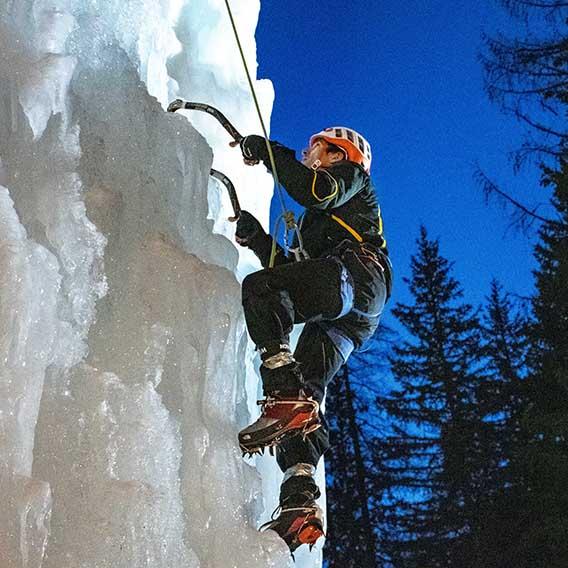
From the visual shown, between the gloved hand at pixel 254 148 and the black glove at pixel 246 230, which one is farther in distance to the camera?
the black glove at pixel 246 230

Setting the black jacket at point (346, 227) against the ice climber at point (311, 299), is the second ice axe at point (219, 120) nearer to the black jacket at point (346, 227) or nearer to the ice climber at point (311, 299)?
the ice climber at point (311, 299)

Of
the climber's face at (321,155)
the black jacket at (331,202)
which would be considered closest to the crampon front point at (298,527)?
the black jacket at (331,202)

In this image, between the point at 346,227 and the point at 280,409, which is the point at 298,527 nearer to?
the point at 280,409

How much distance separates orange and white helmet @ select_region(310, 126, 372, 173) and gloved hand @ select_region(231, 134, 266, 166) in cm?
46

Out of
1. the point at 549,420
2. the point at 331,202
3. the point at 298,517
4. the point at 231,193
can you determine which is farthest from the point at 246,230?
the point at 549,420

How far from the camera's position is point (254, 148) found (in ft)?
10.8

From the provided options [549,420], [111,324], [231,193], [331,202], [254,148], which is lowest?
[111,324]

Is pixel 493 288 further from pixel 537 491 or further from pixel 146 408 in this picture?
pixel 146 408

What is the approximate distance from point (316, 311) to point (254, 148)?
790mm

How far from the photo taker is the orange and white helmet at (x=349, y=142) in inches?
142

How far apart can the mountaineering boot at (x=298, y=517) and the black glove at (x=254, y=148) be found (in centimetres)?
130

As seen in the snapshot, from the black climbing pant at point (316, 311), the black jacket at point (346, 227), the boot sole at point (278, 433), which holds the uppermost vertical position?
the black jacket at point (346, 227)

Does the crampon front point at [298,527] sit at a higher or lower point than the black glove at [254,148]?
lower

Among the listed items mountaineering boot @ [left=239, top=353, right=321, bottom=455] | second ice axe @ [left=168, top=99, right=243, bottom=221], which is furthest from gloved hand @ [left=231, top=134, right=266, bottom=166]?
mountaineering boot @ [left=239, top=353, right=321, bottom=455]
